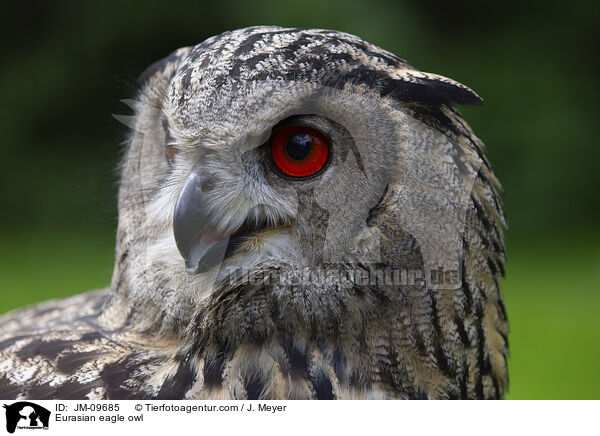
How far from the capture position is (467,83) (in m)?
2.77

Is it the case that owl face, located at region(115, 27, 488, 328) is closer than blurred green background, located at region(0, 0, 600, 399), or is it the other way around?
owl face, located at region(115, 27, 488, 328)

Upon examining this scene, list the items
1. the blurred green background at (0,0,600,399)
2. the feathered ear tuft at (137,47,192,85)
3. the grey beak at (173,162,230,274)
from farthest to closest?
the blurred green background at (0,0,600,399) < the feathered ear tuft at (137,47,192,85) < the grey beak at (173,162,230,274)

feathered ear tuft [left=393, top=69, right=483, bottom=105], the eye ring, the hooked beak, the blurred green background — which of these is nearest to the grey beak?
the hooked beak

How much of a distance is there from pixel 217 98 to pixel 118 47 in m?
1.11

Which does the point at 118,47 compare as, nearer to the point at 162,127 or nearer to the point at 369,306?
the point at 162,127

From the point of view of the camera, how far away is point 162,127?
5.23 ft

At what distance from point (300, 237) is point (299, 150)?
7.5 inches

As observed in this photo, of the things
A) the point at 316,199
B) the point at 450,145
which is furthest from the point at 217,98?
the point at 450,145

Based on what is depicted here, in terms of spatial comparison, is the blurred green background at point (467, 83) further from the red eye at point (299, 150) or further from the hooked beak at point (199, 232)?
the red eye at point (299, 150)
